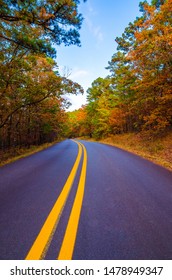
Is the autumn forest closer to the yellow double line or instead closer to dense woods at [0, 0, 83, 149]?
dense woods at [0, 0, 83, 149]

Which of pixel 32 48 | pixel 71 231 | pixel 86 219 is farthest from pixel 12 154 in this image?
pixel 71 231

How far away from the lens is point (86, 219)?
296 centimetres

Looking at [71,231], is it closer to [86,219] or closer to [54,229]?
[54,229]

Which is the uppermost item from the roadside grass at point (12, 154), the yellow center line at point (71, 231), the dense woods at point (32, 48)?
the dense woods at point (32, 48)

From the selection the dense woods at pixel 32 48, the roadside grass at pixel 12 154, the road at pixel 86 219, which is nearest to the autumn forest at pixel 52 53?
the dense woods at pixel 32 48

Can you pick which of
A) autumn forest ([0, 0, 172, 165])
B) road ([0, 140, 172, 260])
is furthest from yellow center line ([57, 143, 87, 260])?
autumn forest ([0, 0, 172, 165])

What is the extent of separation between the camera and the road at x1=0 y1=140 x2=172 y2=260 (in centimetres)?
217

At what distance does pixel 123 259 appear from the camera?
206cm

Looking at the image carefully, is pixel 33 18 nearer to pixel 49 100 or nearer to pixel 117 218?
pixel 117 218

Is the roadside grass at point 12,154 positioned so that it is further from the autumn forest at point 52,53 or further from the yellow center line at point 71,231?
the yellow center line at point 71,231

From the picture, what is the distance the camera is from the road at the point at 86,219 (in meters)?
2.17

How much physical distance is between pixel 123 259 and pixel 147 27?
15.3m
